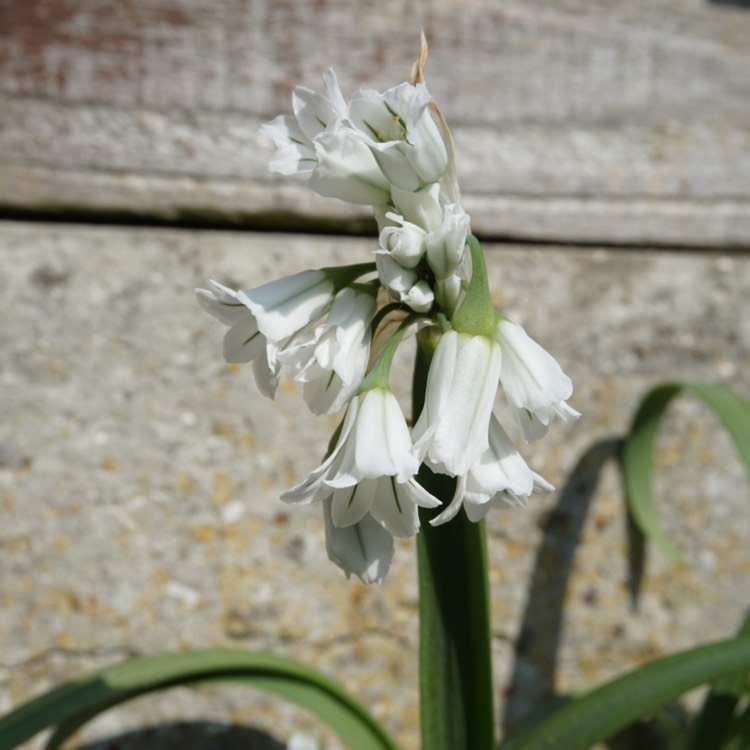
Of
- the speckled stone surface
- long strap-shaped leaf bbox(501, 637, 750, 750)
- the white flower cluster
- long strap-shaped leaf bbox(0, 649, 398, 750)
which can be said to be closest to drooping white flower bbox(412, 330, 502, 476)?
the white flower cluster

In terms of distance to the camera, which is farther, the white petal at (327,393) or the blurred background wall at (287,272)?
the blurred background wall at (287,272)

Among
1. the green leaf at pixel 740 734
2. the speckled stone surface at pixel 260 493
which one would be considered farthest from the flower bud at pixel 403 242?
the green leaf at pixel 740 734

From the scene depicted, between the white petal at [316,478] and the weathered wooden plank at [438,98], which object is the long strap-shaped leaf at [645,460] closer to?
the weathered wooden plank at [438,98]

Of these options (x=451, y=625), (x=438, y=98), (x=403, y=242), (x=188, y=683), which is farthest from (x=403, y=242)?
(x=438, y=98)

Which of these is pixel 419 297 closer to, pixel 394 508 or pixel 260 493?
pixel 394 508

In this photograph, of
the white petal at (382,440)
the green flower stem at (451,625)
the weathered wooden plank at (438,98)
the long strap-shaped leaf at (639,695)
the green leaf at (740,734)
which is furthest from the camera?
the weathered wooden plank at (438,98)

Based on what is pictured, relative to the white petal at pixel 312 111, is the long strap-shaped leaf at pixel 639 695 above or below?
below

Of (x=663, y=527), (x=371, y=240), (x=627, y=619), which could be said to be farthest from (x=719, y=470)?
(x=371, y=240)

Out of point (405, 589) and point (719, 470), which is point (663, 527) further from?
point (405, 589)
